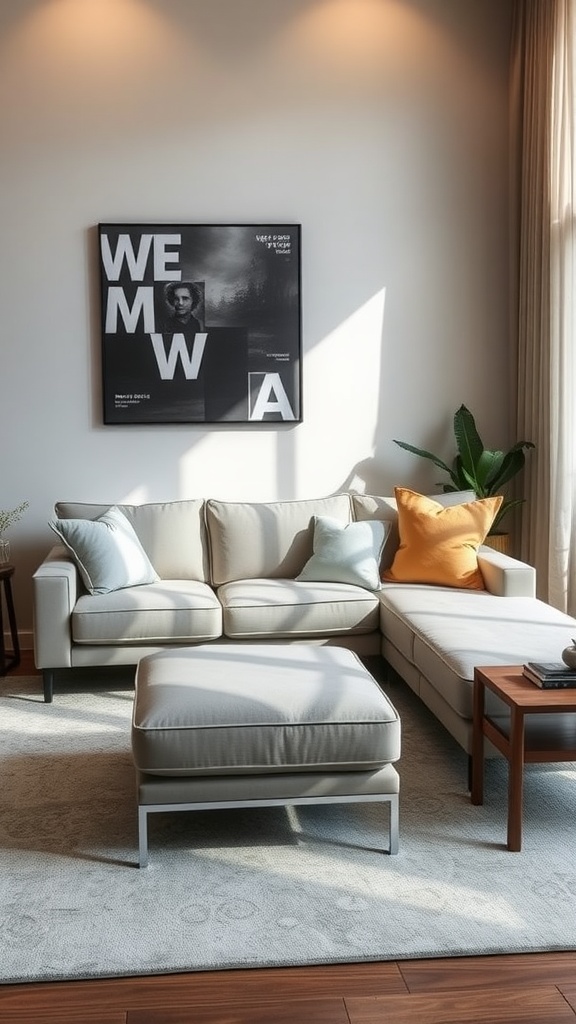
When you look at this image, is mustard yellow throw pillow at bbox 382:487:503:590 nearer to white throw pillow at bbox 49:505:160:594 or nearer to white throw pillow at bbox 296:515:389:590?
white throw pillow at bbox 296:515:389:590

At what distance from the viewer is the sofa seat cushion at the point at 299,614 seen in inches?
169

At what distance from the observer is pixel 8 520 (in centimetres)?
506

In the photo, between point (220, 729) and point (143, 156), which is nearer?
point (220, 729)

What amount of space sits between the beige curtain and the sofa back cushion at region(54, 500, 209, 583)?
1.71 m

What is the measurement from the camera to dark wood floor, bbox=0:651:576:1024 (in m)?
2.02

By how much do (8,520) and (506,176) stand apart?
10.4ft

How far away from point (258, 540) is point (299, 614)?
0.62m

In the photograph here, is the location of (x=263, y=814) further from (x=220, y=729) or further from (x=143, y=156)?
(x=143, y=156)

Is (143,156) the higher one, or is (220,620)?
(143,156)

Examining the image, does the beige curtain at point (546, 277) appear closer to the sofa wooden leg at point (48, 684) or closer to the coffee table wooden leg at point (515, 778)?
the coffee table wooden leg at point (515, 778)

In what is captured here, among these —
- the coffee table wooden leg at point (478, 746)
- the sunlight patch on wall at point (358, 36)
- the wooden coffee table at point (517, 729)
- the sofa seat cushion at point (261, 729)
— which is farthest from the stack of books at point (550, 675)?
the sunlight patch on wall at point (358, 36)

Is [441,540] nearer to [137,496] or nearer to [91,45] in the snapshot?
[137,496]

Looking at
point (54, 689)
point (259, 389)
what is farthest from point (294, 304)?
point (54, 689)

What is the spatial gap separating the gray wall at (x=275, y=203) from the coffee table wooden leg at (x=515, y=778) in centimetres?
269
